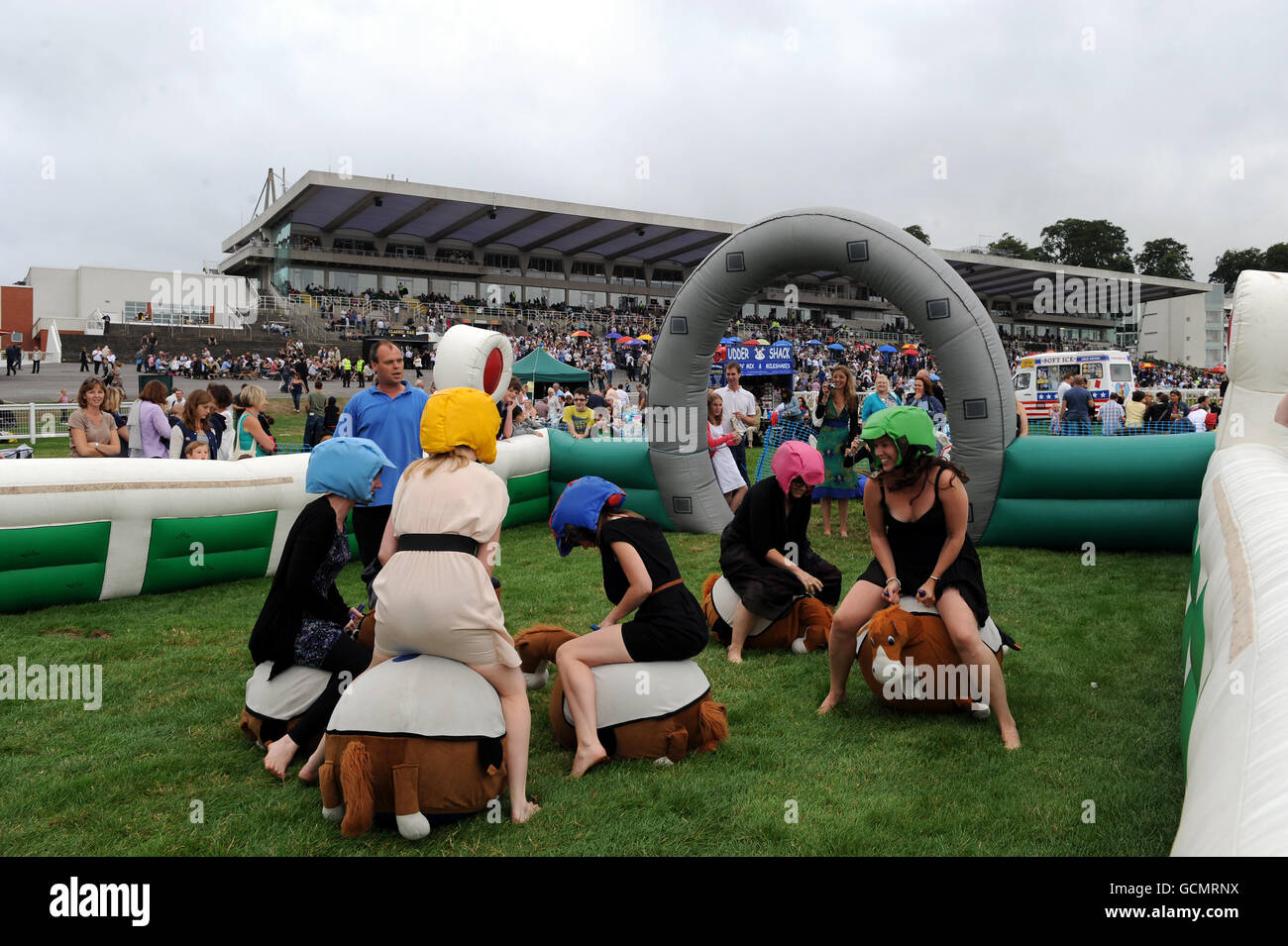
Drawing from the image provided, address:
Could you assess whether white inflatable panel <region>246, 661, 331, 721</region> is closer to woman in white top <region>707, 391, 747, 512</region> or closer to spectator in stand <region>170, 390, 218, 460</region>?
spectator in stand <region>170, 390, 218, 460</region>

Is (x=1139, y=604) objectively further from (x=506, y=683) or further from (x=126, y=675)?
(x=126, y=675)

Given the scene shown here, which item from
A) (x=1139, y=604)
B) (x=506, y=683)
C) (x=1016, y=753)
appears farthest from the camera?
(x=1139, y=604)

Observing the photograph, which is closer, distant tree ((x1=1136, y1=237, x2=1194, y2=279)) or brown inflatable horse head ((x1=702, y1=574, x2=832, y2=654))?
brown inflatable horse head ((x1=702, y1=574, x2=832, y2=654))

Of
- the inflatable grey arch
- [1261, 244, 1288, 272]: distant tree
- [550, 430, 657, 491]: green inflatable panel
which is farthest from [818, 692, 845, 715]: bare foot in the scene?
[1261, 244, 1288, 272]: distant tree

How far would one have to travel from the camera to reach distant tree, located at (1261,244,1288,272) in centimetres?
7631

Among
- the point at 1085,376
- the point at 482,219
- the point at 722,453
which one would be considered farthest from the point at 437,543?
the point at 482,219

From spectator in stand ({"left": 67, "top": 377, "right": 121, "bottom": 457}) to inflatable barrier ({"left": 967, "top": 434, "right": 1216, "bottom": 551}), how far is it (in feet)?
25.6
